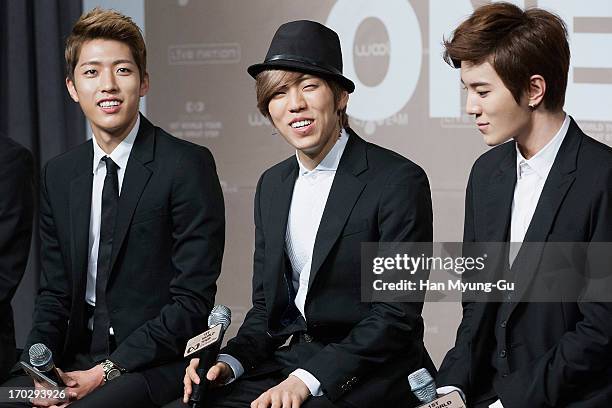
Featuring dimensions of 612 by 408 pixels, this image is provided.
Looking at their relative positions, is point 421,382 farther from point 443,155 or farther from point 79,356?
point 443,155

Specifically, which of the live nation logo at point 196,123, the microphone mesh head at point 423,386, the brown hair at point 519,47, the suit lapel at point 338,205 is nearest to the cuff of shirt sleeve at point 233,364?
→ the suit lapel at point 338,205

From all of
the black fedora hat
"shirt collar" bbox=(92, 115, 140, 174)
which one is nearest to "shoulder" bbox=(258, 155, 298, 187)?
the black fedora hat

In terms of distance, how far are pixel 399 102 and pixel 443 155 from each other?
30 cm

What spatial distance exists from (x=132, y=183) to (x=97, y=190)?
14cm

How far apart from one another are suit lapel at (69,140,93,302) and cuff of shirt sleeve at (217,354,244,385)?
1.69ft

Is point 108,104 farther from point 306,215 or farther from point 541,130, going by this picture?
point 541,130

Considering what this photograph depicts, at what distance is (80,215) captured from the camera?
286 centimetres

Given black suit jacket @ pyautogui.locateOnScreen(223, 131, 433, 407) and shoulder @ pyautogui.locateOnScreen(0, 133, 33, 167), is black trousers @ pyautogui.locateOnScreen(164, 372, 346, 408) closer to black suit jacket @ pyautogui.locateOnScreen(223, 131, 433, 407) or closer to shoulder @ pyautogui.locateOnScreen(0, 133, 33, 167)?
black suit jacket @ pyautogui.locateOnScreen(223, 131, 433, 407)

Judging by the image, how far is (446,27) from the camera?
4055mm

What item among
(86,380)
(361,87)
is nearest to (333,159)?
(86,380)

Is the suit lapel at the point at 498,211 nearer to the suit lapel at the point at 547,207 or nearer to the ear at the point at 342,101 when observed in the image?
the suit lapel at the point at 547,207

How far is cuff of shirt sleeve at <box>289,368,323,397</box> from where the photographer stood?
242 cm

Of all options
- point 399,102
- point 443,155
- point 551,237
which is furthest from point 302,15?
point 551,237

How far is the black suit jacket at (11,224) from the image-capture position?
2.88 metres
